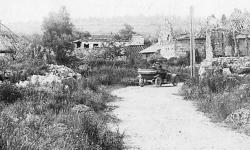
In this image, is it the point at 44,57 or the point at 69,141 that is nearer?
the point at 69,141

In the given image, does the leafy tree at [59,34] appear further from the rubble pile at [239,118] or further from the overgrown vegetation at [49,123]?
the rubble pile at [239,118]

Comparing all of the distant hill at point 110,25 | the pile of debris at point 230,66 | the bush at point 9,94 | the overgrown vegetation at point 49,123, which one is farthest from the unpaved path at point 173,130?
the distant hill at point 110,25

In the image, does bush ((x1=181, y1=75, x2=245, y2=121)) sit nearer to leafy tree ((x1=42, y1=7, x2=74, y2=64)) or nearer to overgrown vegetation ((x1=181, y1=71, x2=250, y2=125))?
overgrown vegetation ((x1=181, y1=71, x2=250, y2=125))

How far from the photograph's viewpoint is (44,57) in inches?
1391

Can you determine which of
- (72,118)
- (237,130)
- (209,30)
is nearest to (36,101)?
(72,118)

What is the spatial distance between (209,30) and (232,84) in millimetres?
22885

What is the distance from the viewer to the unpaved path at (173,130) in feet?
23.2

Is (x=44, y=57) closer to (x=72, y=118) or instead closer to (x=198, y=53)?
(x=198, y=53)

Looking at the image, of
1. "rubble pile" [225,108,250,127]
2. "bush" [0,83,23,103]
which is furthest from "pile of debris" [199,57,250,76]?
"bush" [0,83,23,103]

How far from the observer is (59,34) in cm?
4241

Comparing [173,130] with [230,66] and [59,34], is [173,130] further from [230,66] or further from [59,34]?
[59,34]

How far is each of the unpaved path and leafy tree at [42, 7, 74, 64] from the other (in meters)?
28.2

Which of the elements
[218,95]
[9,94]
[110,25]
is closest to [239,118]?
[218,95]

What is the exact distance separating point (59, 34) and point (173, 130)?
117 ft
